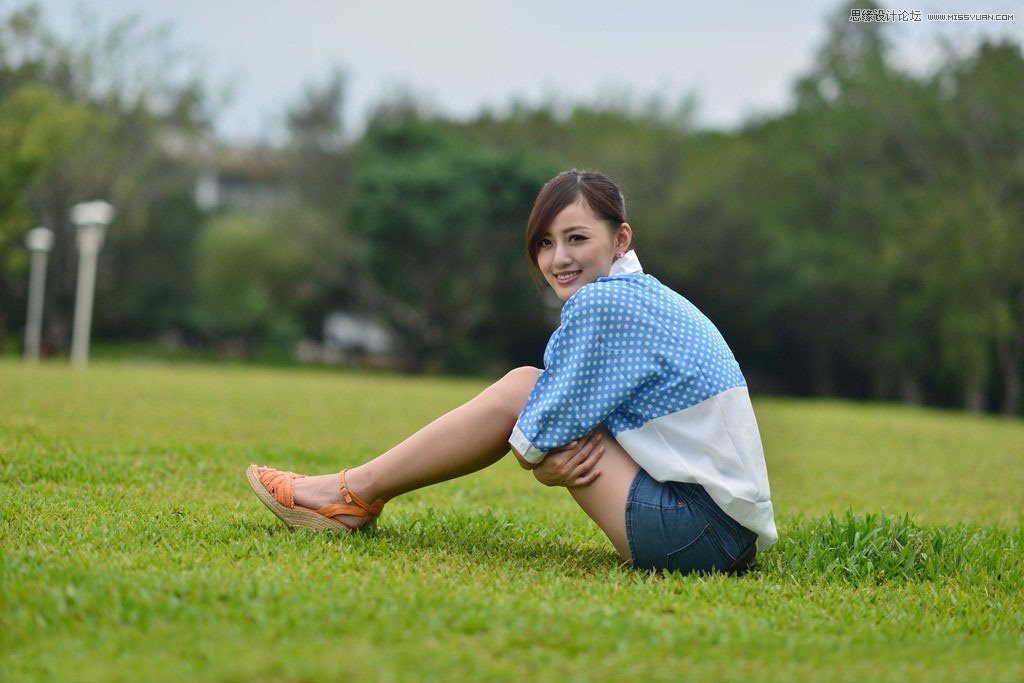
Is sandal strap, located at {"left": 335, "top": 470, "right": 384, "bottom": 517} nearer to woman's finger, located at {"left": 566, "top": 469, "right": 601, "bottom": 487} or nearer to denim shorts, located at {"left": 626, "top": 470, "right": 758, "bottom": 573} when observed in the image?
woman's finger, located at {"left": 566, "top": 469, "right": 601, "bottom": 487}

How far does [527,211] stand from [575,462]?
26.8 meters

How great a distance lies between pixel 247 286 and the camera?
35.1m

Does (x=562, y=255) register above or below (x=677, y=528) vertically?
above

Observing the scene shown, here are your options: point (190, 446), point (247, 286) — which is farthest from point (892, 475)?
point (247, 286)

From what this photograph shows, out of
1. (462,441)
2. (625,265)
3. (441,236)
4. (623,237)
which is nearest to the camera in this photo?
(462,441)

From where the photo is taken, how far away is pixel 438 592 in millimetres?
2658

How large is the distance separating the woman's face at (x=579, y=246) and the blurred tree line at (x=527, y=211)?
23522 mm

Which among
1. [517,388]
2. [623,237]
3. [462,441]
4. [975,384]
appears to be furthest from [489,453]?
[975,384]

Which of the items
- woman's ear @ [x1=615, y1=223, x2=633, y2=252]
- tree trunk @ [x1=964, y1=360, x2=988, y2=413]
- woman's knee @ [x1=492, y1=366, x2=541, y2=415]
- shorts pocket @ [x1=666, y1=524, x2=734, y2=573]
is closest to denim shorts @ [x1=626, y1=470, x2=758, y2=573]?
shorts pocket @ [x1=666, y1=524, x2=734, y2=573]

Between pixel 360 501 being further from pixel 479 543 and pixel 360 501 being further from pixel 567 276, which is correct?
pixel 567 276

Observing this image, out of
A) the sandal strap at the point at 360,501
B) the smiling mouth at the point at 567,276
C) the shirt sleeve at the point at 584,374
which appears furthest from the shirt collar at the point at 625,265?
the sandal strap at the point at 360,501

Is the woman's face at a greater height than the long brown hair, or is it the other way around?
the long brown hair

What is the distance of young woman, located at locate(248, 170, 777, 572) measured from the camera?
300 centimetres

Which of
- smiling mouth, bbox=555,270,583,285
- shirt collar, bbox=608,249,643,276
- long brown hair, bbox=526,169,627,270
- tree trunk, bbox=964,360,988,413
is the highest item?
long brown hair, bbox=526,169,627,270
